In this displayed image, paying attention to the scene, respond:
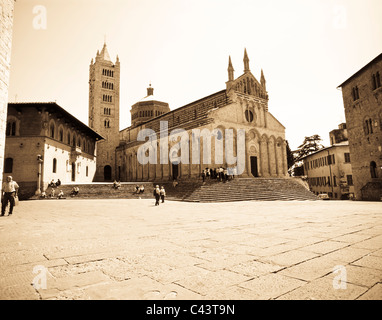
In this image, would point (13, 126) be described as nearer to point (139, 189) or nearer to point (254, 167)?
point (139, 189)

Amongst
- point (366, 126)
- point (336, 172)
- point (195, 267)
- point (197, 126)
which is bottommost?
→ point (195, 267)

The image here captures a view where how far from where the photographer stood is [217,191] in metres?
19.3

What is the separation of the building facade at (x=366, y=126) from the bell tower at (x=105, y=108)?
38.2m

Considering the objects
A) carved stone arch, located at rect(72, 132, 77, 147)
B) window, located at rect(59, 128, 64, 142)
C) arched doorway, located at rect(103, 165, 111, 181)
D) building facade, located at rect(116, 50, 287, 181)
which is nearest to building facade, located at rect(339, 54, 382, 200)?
building facade, located at rect(116, 50, 287, 181)

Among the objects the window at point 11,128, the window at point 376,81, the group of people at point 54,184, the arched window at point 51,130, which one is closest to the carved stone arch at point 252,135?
the window at point 376,81

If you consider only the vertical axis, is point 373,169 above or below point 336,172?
below

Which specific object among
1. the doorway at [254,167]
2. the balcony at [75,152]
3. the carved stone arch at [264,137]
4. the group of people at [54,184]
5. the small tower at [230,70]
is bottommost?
the group of people at [54,184]

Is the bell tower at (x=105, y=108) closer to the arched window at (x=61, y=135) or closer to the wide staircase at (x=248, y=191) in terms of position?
the arched window at (x=61, y=135)

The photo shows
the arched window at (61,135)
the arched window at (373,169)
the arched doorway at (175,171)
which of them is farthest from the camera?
the arched doorway at (175,171)

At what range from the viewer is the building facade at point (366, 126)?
66.9 feet

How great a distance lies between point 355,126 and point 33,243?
91.3ft

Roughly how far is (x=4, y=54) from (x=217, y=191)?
52.5 ft

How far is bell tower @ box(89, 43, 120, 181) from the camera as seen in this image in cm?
4441

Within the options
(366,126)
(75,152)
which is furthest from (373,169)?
(75,152)
